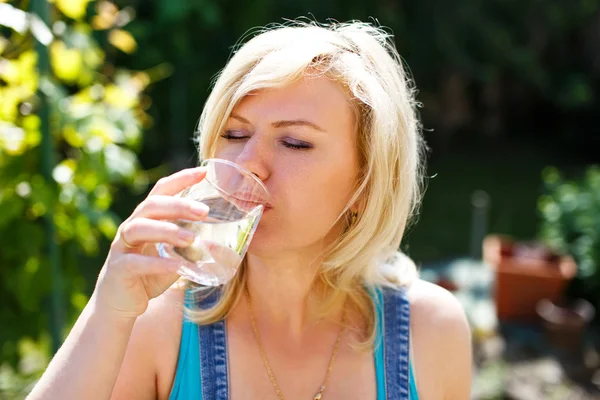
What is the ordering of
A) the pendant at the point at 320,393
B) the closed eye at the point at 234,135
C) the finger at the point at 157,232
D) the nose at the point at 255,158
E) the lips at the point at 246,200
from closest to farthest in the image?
the finger at the point at 157,232
the lips at the point at 246,200
the nose at the point at 255,158
the closed eye at the point at 234,135
the pendant at the point at 320,393

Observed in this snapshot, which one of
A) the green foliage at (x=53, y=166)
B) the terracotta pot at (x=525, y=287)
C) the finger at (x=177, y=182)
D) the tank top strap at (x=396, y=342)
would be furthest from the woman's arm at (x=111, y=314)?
the terracotta pot at (x=525, y=287)

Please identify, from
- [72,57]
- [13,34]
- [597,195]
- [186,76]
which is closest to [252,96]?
[72,57]

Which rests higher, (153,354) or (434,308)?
(153,354)

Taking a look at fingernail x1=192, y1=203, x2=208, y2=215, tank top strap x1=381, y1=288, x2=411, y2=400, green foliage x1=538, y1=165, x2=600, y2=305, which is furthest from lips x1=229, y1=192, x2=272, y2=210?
green foliage x1=538, y1=165, x2=600, y2=305

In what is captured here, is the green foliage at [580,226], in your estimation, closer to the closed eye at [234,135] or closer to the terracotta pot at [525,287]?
the terracotta pot at [525,287]

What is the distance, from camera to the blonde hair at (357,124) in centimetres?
148

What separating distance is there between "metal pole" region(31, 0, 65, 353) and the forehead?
102 cm

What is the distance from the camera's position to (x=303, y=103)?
4.66ft

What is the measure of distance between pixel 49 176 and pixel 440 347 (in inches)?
58.0

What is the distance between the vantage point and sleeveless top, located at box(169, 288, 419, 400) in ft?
4.90

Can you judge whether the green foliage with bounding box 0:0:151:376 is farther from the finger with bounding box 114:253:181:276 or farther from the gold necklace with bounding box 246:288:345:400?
the finger with bounding box 114:253:181:276

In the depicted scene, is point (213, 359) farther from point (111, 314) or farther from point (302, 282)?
point (111, 314)

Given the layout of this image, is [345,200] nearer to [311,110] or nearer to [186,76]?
Result: [311,110]

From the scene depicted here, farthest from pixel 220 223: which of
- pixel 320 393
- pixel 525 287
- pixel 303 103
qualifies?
pixel 525 287
